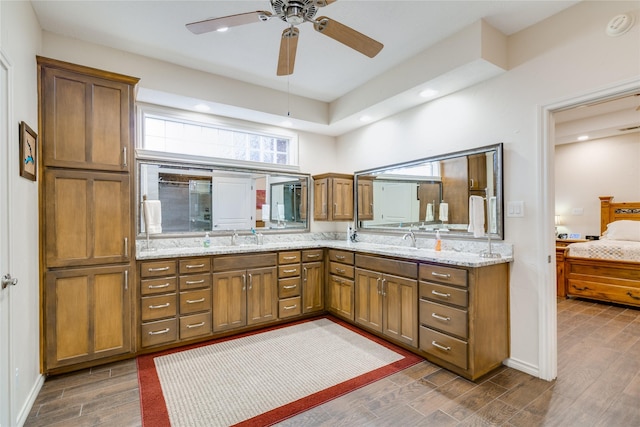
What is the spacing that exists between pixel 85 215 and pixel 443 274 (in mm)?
3097

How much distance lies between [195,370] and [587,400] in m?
3.02

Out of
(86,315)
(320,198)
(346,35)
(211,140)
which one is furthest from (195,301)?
(346,35)

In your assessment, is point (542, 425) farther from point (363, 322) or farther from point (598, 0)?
point (598, 0)

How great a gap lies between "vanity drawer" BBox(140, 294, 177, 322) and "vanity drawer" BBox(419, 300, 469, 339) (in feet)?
7.90

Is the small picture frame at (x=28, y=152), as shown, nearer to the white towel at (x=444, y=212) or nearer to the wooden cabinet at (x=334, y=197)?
the wooden cabinet at (x=334, y=197)

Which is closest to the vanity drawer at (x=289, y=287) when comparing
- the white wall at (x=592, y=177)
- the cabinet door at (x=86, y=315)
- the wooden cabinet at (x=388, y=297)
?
the wooden cabinet at (x=388, y=297)

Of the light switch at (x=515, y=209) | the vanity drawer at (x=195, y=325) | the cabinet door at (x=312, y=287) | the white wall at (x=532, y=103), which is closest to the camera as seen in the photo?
the white wall at (x=532, y=103)

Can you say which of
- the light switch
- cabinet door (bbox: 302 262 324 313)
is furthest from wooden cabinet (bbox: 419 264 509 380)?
cabinet door (bbox: 302 262 324 313)

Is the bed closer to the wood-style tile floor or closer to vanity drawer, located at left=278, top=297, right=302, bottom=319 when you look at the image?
the wood-style tile floor

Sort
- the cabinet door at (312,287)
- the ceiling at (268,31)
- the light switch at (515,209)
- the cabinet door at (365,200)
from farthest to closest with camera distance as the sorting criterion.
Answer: the cabinet door at (365,200) → the cabinet door at (312,287) → the light switch at (515,209) → the ceiling at (268,31)

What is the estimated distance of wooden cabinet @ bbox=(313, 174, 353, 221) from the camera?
4.49 meters

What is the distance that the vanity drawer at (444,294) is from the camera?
2.50 metres

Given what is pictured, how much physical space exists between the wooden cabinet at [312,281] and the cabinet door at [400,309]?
1.06 meters

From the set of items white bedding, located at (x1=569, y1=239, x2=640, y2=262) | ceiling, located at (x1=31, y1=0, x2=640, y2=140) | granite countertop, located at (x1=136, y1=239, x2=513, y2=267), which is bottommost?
white bedding, located at (x1=569, y1=239, x2=640, y2=262)
